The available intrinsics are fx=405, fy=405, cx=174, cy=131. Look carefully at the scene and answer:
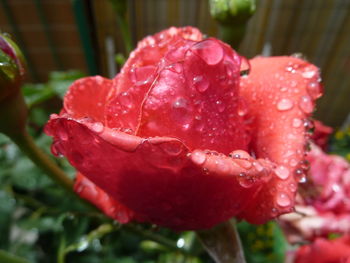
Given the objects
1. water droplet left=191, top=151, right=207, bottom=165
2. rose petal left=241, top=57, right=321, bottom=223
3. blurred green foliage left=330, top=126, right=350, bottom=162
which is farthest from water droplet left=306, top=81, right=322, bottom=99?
blurred green foliage left=330, top=126, right=350, bottom=162

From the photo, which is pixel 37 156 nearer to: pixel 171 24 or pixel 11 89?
pixel 11 89

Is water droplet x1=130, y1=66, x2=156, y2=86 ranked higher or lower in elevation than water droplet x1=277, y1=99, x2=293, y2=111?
higher

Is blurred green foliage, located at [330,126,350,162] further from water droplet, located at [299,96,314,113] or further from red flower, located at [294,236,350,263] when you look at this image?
water droplet, located at [299,96,314,113]

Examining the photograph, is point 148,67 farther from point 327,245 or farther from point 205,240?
point 327,245

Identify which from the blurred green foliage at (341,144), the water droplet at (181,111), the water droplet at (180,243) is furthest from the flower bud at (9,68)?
the blurred green foliage at (341,144)

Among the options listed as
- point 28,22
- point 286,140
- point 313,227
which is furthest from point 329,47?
point 286,140

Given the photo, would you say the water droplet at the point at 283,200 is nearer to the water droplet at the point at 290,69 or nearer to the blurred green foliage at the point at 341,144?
the water droplet at the point at 290,69

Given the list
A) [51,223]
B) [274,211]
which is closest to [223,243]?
[274,211]

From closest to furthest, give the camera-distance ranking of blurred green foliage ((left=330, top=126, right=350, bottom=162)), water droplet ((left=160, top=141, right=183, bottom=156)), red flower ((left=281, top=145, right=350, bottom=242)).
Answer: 1. water droplet ((left=160, top=141, right=183, bottom=156))
2. red flower ((left=281, top=145, right=350, bottom=242))
3. blurred green foliage ((left=330, top=126, right=350, bottom=162))
